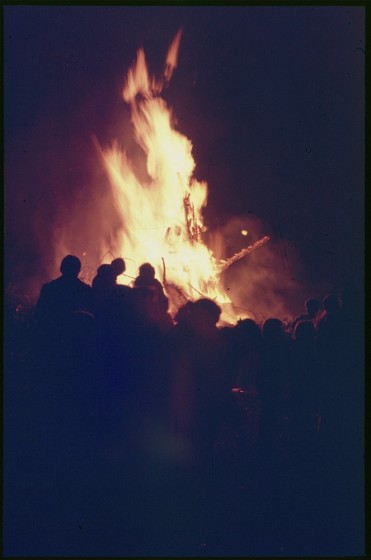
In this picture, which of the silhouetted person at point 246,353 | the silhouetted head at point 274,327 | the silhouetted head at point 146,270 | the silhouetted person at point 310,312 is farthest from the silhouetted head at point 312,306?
the silhouetted head at point 146,270

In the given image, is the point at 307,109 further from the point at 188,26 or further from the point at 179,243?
the point at 179,243

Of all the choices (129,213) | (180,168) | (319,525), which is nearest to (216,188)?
(180,168)

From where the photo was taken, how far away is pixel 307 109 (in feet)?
11.2

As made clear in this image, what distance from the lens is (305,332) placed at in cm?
339

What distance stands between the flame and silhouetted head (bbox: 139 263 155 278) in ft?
0.10

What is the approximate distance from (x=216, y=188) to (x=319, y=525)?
207cm

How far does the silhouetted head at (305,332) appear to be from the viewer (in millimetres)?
3389

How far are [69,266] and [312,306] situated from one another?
144cm

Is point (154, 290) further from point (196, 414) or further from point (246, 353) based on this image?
point (196, 414)

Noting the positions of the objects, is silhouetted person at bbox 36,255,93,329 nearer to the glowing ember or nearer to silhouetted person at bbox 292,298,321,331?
the glowing ember

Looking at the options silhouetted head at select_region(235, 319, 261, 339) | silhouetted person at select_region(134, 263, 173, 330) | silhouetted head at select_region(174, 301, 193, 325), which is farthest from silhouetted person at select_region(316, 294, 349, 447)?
silhouetted person at select_region(134, 263, 173, 330)

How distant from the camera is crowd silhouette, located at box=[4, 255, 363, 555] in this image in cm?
335

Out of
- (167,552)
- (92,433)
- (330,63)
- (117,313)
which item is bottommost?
(167,552)

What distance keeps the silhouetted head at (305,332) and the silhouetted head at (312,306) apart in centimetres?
7
